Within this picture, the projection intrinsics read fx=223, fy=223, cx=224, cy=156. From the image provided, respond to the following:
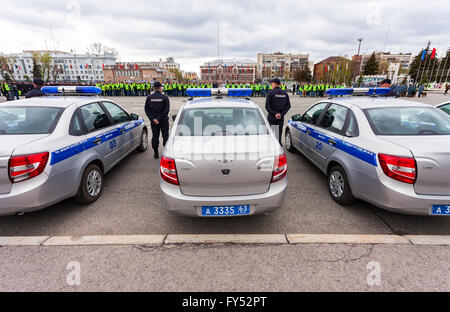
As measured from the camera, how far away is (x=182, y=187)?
256 cm

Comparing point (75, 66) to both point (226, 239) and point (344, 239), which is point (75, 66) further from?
point (344, 239)

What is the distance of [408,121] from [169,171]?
133 inches

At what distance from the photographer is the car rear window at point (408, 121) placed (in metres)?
3.04

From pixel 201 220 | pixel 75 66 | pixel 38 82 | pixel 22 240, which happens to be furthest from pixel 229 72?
pixel 22 240

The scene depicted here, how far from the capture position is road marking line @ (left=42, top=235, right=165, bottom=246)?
266cm

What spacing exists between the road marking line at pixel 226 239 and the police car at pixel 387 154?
1347 millimetres

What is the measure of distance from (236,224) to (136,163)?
3373 mm

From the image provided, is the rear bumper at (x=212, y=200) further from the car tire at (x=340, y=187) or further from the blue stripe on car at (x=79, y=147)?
the blue stripe on car at (x=79, y=147)

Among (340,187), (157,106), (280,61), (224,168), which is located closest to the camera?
(224,168)

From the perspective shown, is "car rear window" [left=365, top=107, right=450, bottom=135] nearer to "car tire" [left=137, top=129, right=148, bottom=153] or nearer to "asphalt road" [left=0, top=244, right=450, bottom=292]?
"asphalt road" [left=0, top=244, right=450, bottom=292]

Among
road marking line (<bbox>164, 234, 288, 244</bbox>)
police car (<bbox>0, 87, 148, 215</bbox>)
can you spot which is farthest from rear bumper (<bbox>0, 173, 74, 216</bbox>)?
road marking line (<bbox>164, 234, 288, 244</bbox>)

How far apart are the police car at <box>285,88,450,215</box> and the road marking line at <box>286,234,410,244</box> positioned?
1.25ft

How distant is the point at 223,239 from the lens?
273cm
